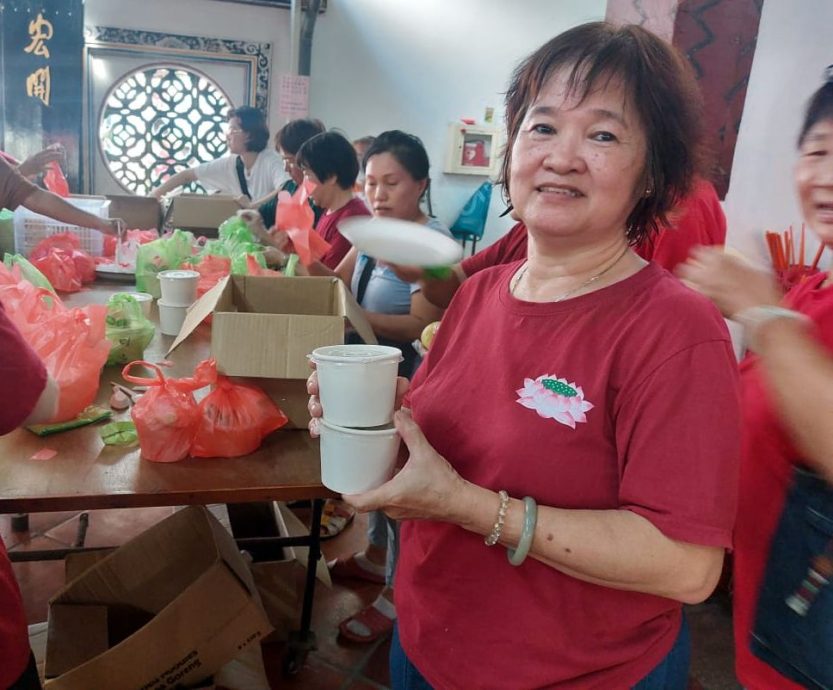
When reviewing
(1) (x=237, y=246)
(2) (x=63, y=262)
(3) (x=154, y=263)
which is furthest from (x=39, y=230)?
(1) (x=237, y=246)

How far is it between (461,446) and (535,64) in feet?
1.91

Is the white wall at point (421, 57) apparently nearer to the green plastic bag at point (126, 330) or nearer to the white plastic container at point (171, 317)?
the white plastic container at point (171, 317)

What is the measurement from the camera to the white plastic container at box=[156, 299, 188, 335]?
87.6 inches

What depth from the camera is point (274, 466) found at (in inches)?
52.2

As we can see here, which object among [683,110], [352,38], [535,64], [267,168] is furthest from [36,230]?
[352,38]

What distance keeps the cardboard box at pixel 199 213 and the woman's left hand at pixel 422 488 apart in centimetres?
390

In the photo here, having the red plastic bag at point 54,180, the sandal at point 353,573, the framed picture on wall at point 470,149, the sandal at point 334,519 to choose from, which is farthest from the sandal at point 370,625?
the framed picture on wall at point 470,149

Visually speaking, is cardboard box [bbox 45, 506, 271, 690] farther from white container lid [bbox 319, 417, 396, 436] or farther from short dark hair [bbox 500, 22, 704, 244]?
short dark hair [bbox 500, 22, 704, 244]

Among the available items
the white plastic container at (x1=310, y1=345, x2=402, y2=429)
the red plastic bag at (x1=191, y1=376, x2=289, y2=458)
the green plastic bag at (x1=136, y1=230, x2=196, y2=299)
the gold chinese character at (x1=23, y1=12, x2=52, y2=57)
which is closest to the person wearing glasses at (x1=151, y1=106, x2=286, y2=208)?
the gold chinese character at (x1=23, y1=12, x2=52, y2=57)

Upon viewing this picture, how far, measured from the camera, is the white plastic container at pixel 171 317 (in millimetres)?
2225

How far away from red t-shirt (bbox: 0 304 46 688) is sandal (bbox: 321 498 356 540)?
169 centimetres

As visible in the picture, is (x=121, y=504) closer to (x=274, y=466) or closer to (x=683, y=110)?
(x=274, y=466)

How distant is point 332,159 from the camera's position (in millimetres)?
2912

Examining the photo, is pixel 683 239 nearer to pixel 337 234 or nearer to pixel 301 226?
pixel 301 226
